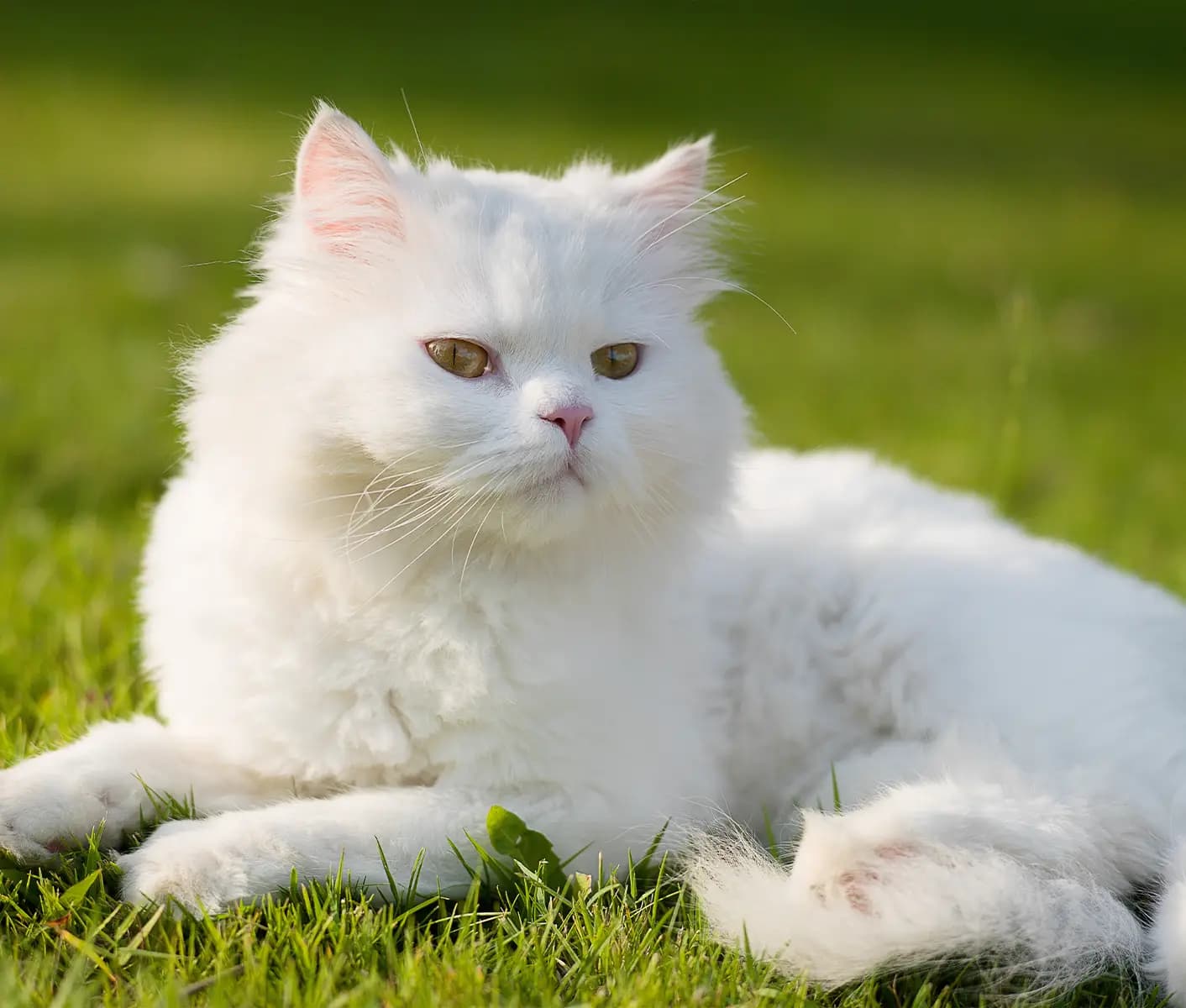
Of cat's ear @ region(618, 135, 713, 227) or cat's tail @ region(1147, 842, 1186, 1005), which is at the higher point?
cat's ear @ region(618, 135, 713, 227)

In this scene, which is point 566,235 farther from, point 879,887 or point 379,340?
point 879,887

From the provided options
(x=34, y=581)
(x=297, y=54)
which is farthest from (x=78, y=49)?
(x=34, y=581)

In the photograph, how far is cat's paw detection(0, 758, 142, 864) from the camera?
Answer: 1.91 metres

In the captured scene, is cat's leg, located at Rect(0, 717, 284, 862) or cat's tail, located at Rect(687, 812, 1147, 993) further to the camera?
cat's leg, located at Rect(0, 717, 284, 862)

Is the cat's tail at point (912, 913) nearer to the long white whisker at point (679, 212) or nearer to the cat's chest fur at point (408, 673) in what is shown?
the cat's chest fur at point (408, 673)

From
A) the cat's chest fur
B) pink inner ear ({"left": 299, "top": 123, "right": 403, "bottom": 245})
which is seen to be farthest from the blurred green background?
the cat's chest fur

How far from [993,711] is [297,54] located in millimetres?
13590

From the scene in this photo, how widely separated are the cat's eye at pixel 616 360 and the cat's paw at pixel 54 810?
105cm

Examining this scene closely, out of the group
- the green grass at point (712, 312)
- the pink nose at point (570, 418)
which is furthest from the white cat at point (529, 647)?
the green grass at point (712, 312)

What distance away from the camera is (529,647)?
2.04 meters

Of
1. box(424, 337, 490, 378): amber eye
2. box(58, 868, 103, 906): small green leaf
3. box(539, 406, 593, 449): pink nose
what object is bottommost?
box(58, 868, 103, 906): small green leaf

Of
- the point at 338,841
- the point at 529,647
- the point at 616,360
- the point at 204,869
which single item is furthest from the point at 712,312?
the point at 204,869

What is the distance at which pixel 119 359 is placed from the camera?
16.6 ft

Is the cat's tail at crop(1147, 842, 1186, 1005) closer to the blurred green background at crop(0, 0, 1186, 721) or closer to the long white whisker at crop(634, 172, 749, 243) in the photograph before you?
the long white whisker at crop(634, 172, 749, 243)
